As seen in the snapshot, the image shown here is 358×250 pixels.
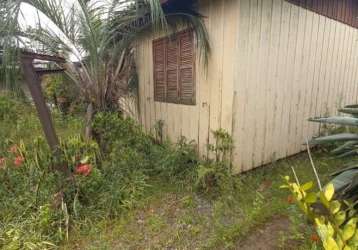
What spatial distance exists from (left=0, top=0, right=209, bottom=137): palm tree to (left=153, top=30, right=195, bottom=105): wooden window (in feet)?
0.84

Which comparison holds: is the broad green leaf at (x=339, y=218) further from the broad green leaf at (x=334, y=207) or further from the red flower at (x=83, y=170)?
the red flower at (x=83, y=170)

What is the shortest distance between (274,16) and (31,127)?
5.32 m

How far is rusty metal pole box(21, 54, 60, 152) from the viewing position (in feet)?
9.02

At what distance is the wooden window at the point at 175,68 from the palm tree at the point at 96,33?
26cm

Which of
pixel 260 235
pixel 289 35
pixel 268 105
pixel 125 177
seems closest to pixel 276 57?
pixel 289 35

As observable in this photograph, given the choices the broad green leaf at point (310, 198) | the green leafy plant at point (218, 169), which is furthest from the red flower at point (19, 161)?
A: the broad green leaf at point (310, 198)

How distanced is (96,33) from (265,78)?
2383mm

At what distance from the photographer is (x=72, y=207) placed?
2762mm

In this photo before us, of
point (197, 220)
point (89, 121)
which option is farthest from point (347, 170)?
point (89, 121)

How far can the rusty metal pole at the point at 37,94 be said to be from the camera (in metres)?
2.75

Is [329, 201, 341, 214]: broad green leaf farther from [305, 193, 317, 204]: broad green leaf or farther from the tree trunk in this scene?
the tree trunk

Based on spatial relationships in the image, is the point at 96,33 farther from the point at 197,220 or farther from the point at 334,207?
the point at 334,207

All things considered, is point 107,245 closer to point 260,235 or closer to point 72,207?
point 72,207

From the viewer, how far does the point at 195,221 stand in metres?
→ 2.70
